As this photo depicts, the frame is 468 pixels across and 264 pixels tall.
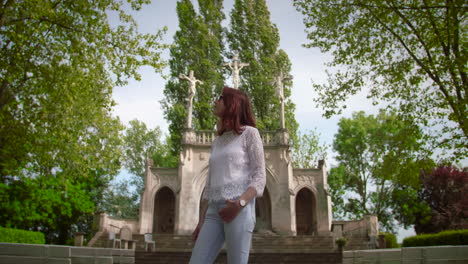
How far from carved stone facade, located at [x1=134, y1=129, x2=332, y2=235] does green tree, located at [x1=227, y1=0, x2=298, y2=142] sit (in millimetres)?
4832

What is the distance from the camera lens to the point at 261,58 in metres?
28.7

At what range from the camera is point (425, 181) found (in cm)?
3030

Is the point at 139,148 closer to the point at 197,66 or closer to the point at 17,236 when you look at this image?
the point at 197,66

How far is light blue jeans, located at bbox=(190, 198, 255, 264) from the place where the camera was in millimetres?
2545

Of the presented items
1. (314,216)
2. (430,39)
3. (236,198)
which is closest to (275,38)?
(314,216)

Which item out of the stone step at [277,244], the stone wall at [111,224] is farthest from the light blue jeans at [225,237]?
the stone wall at [111,224]

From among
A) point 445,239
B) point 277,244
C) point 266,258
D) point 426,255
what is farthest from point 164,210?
point 426,255

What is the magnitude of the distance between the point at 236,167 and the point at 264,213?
824 inches

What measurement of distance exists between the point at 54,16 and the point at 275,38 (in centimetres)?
2095

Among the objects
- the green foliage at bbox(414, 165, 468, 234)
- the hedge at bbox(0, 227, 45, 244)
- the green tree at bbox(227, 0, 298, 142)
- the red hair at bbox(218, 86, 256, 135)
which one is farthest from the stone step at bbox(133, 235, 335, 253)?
the red hair at bbox(218, 86, 256, 135)

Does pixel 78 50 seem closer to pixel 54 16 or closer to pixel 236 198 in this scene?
pixel 54 16

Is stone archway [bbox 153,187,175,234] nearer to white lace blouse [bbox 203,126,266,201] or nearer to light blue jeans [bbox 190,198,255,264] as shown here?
white lace blouse [bbox 203,126,266,201]

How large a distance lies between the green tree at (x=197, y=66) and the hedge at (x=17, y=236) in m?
11.3

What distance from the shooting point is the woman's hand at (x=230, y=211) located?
2547mm
